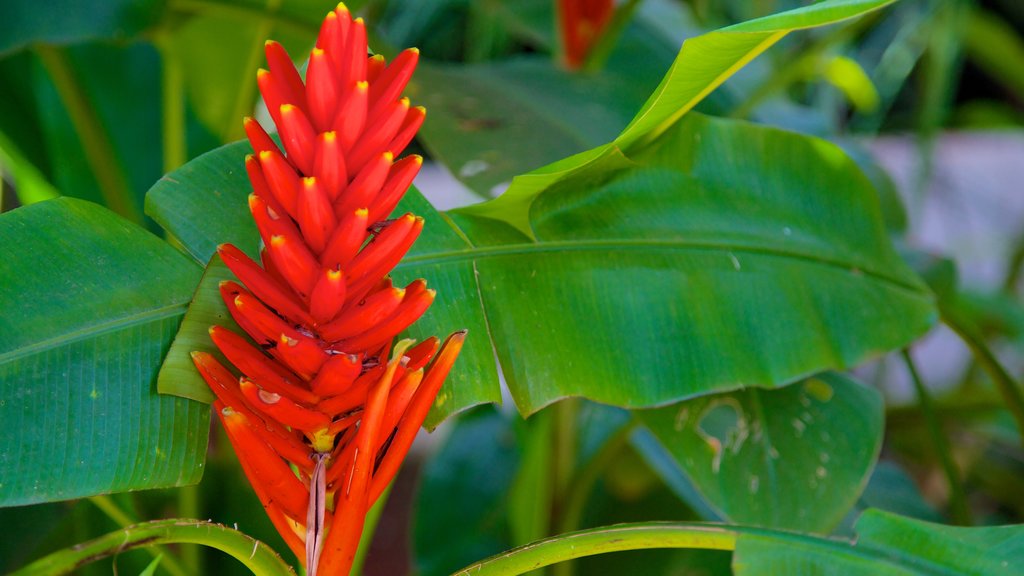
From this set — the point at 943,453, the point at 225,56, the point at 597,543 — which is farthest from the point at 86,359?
the point at 943,453

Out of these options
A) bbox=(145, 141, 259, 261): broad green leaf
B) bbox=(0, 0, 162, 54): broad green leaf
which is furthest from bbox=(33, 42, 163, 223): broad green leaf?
bbox=(145, 141, 259, 261): broad green leaf

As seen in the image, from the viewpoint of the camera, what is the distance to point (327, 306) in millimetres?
341

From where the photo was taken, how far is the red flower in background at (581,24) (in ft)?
2.80

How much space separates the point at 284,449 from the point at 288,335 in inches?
2.2

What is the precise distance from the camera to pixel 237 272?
1.14 feet

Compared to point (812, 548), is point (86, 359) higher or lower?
higher

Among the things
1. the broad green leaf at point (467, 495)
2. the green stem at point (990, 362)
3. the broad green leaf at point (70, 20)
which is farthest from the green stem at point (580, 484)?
the broad green leaf at point (70, 20)

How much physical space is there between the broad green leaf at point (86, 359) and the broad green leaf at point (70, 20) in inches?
7.0

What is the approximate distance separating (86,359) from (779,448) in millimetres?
456

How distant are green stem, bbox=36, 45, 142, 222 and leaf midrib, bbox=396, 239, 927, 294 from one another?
0.36 m

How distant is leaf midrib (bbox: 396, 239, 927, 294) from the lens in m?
0.48

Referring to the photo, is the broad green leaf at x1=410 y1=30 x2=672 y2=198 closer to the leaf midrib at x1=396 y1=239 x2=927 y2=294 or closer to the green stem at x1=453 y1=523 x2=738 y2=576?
the leaf midrib at x1=396 y1=239 x2=927 y2=294

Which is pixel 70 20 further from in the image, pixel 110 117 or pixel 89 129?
pixel 110 117

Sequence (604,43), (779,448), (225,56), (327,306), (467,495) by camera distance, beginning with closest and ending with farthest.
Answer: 1. (327,306)
2. (779,448)
3. (225,56)
4. (604,43)
5. (467,495)
